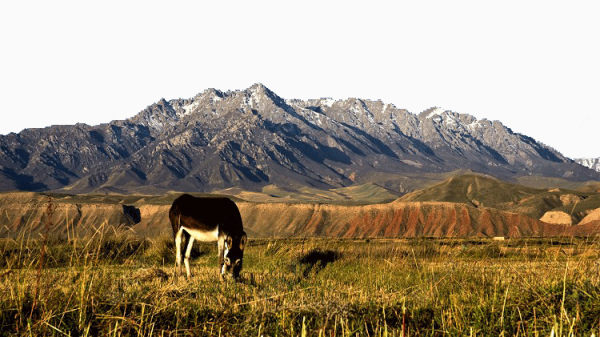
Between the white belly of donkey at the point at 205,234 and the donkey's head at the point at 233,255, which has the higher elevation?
the white belly of donkey at the point at 205,234

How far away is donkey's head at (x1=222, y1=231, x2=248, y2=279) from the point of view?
13.5 metres

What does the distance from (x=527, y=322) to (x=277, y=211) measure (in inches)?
7333

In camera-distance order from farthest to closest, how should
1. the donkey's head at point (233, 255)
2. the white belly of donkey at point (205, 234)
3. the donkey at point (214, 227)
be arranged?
the white belly of donkey at point (205, 234) → the donkey at point (214, 227) → the donkey's head at point (233, 255)

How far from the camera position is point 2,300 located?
7289 millimetres

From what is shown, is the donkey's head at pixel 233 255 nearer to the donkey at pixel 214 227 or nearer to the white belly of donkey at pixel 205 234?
the donkey at pixel 214 227

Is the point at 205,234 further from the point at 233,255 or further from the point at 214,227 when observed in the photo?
the point at 233,255

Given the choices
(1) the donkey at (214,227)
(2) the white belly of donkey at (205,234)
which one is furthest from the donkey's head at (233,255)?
(2) the white belly of donkey at (205,234)

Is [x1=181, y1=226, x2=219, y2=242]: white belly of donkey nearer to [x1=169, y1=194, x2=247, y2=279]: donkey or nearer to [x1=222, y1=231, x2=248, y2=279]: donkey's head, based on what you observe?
[x1=169, y1=194, x2=247, y2=279]: donkey

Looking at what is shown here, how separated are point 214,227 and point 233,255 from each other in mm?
994

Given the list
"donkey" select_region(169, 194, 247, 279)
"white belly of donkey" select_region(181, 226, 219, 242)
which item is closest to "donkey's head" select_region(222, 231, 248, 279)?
"donkey" select_region(169, 194, 247, 279)

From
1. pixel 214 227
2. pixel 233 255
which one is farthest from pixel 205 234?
pixel 233 255

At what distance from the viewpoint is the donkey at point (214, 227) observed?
1402 cm

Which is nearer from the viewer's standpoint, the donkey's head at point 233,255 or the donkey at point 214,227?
the donkey's head at point 233,255

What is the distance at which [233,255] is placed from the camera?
1409 centimetres
